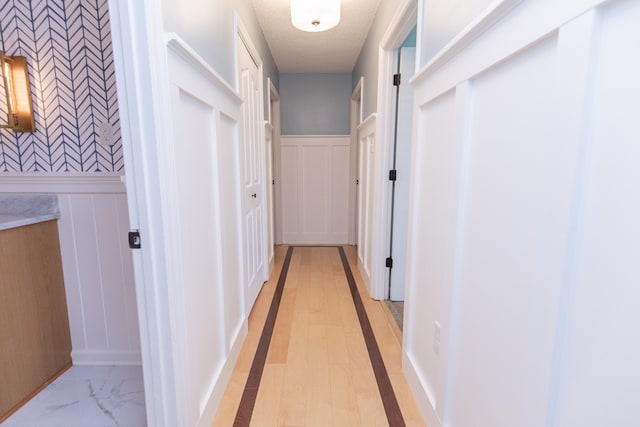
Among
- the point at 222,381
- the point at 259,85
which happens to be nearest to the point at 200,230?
the point at 222,381

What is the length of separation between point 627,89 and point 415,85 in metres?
1.06

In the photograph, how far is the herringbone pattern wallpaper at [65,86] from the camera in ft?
4.99

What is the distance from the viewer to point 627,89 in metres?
0.50

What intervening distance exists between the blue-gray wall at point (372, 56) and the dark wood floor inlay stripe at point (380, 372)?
1.60 meters

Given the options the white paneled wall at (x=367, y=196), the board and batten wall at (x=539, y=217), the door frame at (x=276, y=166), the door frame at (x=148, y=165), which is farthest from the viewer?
the door frame at (x=276, y=166)

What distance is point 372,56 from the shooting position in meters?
2.74

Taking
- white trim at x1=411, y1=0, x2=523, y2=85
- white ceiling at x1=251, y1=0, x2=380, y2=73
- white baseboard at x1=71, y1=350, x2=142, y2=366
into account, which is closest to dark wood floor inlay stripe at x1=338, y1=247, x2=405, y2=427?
white baseboard at x1=71, y1=350, x2=142, y2=366

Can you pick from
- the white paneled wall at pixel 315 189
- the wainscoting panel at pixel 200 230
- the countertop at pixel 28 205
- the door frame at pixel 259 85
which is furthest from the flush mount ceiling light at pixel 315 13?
the white paneled wall at pixel 315 189

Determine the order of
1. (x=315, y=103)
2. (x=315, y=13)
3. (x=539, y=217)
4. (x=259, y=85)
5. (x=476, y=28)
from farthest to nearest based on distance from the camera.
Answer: (x=315, y=103) < (x=259, y=85) < (x=315, y=13) < (x=476, y=28) < (x=539, y=217)

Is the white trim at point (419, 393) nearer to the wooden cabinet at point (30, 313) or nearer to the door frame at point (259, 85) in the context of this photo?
the door frame at point (259, 85)

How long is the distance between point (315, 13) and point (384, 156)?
1.03 metres

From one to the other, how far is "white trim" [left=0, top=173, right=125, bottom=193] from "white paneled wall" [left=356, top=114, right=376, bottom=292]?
1.80 meters

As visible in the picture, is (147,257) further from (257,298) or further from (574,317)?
(257,298)

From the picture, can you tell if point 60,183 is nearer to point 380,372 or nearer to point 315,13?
point 315,13
